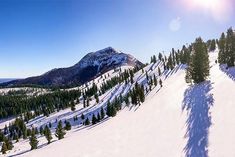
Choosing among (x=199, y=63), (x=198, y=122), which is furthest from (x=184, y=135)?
(x=199, y=63)

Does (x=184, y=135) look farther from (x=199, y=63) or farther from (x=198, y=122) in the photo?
(x=199, y=63)

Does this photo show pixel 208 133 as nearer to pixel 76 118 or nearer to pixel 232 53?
pixel 232 53

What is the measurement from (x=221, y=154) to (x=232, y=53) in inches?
3138

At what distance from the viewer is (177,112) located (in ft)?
203

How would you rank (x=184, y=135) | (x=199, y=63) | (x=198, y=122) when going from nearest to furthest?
(x=184, y=135) < (x=198, y=122) < (x=199, y=63)

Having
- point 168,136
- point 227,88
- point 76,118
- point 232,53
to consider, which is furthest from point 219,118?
point 76,118

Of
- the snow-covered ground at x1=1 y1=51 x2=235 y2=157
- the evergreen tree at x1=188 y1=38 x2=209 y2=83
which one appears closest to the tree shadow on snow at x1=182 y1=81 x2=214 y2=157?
the snow-covered ground at x1=1 y1=51 x2=235 y2=157

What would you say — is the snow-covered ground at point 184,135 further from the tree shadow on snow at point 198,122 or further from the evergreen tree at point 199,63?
the evergreen tree at point 199,63

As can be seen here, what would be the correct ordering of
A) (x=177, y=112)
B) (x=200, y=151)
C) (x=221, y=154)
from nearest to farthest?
(x=221, y=154) → (x=200, y=151) → (x=177, y=112)

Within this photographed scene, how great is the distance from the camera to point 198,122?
4862 cm

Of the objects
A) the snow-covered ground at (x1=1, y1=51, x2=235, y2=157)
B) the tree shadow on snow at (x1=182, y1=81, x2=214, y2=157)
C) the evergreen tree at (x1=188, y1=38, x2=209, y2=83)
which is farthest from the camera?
the evergreen tree at (x1=188, y1=38, x2=209, y2=83)

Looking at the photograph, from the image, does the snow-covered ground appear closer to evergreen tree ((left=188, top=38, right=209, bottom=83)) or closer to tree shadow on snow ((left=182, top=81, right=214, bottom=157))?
tree shadow on snow ((left=182, top=81, right=214, bottom=157))

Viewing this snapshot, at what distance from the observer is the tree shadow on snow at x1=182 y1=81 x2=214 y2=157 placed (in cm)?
3738

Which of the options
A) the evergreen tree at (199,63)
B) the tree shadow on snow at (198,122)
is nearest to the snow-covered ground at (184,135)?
the tree shadow on snow at (198,122)
